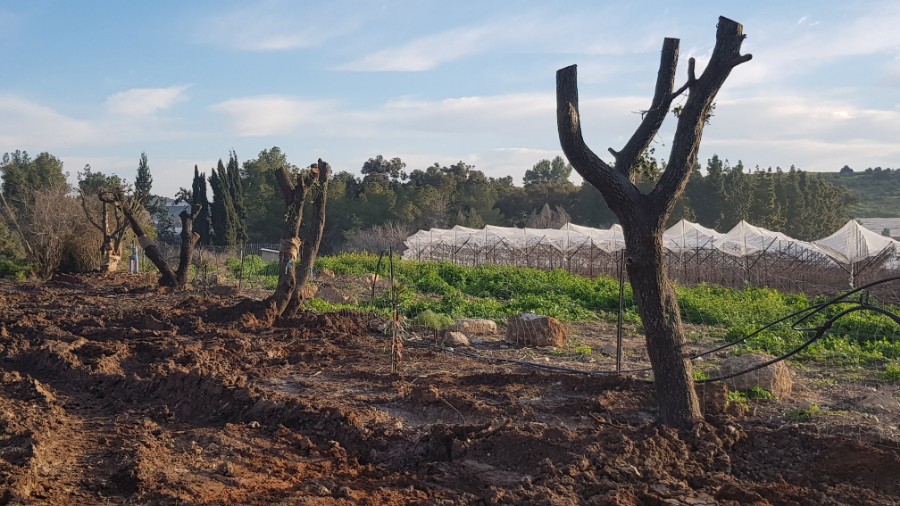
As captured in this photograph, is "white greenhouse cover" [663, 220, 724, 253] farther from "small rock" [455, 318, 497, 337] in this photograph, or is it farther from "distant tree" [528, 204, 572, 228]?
"small rock" [455, 318, 497, 337]

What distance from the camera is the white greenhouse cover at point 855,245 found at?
25.6 metres

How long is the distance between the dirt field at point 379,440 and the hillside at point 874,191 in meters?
77.4

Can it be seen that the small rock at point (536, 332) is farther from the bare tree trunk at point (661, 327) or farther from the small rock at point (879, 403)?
the bare tree trunk at point (661, 327)

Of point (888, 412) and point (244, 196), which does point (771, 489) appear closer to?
point (888, 412)

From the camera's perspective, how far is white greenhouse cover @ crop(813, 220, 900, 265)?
25.6 m

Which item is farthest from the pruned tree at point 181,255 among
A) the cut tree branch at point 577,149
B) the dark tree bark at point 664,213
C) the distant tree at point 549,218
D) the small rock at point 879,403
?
the distant tree at point 549,218

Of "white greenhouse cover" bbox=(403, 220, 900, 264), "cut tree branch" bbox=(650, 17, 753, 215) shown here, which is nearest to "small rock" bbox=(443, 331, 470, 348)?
"cut tree branch" bbox=(650, 17, 753, 215)

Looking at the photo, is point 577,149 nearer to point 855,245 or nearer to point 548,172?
point 855,245

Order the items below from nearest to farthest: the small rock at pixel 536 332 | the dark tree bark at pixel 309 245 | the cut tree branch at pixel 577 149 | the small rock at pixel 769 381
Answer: the cut tree branch at pixel 577 149 < the small rock at pixel 769 381 < the small rock at pixel 536 332 < the dark tree bark at pixel 309 245

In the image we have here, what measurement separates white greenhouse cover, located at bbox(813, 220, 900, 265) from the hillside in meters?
53.6

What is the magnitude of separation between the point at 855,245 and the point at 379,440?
2474 cm

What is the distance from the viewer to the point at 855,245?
1036 inches

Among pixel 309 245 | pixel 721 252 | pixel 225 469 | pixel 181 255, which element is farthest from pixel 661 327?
pixel 721 252

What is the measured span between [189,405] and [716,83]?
5814 mm
